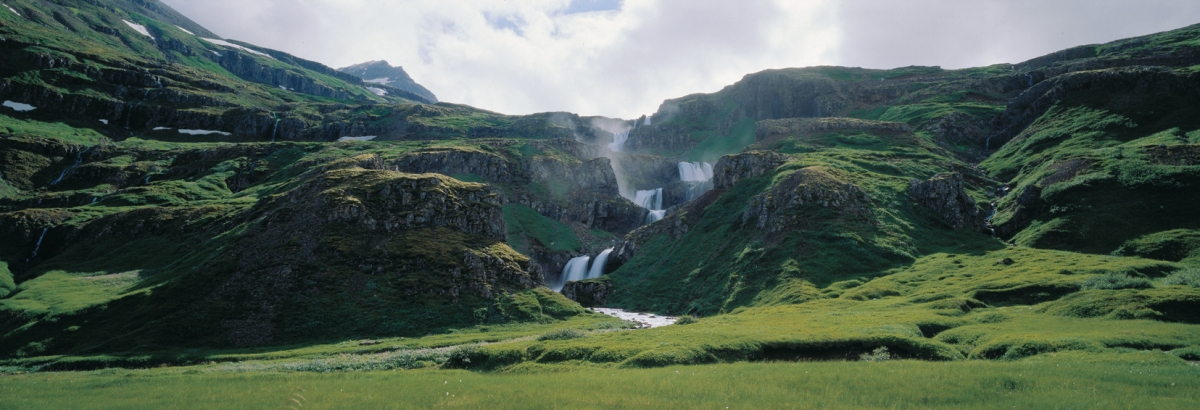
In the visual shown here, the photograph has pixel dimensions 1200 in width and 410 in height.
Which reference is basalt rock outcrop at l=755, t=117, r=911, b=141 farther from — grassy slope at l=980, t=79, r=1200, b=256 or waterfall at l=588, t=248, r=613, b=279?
waterfall at l=588, t=248, r=613, b=279

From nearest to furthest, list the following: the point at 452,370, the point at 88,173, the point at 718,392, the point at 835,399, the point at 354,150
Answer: the point at 835,399 → the point at 718,392 → the point at 452,370 → the point at 88,173 → the point at 354,150

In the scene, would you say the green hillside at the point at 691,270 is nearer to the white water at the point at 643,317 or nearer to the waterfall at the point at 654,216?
the white water at the point at 643,317

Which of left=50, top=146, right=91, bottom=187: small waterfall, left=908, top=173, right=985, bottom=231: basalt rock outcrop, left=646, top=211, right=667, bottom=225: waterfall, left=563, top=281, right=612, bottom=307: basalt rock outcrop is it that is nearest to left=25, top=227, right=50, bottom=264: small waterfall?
left=50, top=146, right=91, bottom=187: small waterfall

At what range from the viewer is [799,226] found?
89562 mm

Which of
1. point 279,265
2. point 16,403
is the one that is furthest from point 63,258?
point 16,403

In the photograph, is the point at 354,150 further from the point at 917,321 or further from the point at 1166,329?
the point at 1166,329

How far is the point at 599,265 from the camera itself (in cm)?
12512

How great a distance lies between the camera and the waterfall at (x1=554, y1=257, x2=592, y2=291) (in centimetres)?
12475

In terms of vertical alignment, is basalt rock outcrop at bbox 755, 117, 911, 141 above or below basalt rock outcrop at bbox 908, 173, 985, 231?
above

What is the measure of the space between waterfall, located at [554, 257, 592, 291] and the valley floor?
93.7 metres

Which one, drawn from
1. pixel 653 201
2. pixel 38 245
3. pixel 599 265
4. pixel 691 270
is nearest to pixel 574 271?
pixel 599 265

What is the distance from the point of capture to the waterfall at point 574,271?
4911 inches

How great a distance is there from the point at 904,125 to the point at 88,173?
804 ft

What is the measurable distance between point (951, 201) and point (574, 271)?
7914 cm
